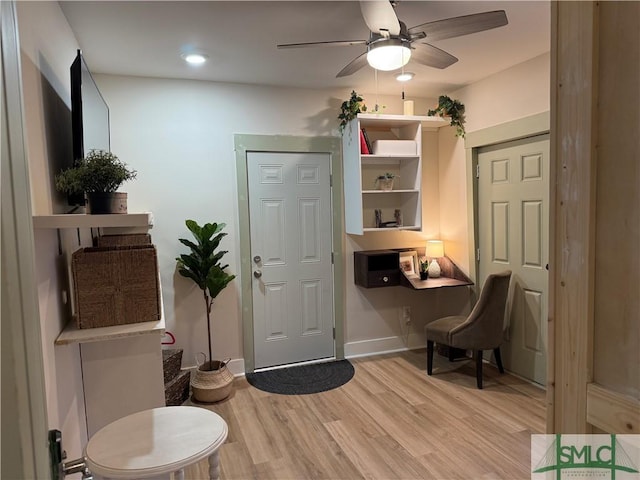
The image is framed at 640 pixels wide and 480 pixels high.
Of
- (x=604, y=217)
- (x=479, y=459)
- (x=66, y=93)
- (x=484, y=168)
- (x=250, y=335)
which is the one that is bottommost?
(x=479, y=459)

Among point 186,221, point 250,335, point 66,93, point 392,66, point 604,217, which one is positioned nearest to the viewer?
point 604,217

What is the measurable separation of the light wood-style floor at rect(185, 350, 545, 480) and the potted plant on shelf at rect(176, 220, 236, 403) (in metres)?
0.16

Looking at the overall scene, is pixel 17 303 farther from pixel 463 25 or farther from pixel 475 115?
pixel 475 115

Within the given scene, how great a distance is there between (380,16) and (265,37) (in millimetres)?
909

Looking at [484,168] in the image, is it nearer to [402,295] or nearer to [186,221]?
[402,295]

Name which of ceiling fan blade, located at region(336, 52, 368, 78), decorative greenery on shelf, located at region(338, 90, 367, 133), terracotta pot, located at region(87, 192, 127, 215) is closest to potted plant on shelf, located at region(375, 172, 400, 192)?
decorative greenery on shelf, located at region(338, 90, 367, 133)

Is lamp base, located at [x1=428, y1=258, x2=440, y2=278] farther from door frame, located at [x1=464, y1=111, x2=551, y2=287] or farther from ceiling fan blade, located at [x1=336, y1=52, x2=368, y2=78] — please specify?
ceiling fan blade, located at [x1=336, y1=52, x2=368, y2=78]

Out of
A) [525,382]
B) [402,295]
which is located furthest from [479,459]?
[402,295]

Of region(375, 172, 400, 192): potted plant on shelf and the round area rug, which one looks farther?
region(375, 172, 400, 192): potted plant on shelf

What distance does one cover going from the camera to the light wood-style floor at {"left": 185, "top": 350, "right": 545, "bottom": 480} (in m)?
2.35

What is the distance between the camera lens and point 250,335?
12.1 feet

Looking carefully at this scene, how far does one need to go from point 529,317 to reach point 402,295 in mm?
1190

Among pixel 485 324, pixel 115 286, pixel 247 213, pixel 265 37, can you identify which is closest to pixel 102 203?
pixel 115 286

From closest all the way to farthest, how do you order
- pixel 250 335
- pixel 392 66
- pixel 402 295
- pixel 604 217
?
1. pixel 604 217
2. pixel 392 66
3. pixel 250 335
4. pixel 402 295
